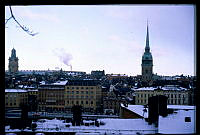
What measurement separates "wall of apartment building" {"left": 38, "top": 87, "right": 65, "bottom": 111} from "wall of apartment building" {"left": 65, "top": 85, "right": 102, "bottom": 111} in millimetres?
643

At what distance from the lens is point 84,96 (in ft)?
68.2

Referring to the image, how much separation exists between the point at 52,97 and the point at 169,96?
11.5m

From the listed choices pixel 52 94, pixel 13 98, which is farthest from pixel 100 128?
pixel 52 94

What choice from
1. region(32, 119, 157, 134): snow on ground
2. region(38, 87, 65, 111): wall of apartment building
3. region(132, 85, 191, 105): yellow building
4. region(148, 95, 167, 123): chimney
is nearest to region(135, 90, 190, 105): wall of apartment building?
region(132, 85, 191, 105): yellow building

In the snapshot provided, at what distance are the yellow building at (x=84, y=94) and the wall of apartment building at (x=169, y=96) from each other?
3.83m

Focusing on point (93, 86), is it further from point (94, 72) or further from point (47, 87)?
point (94, 72)

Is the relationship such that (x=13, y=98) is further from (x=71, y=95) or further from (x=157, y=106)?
(x=71, y=95)

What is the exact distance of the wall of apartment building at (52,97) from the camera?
68.2 ft

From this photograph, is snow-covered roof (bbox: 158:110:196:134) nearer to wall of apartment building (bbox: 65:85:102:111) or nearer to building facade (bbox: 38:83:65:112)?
wall of apartment building (bbox: 65:85:102:111)

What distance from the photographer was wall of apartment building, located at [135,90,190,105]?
2027cm

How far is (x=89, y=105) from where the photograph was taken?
65.9 feet

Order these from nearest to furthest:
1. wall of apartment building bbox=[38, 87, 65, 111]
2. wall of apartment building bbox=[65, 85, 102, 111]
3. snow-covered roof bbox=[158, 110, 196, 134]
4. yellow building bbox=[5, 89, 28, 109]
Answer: snow-covered roof bbox=[158, 110, 196, 134]
yellow building bbox=[5, 89, 28, 109]
wall of apartment building bbox=[65, 85, 102, 111]
wall of apartment building bbox=[38, 87, 65, 111]
